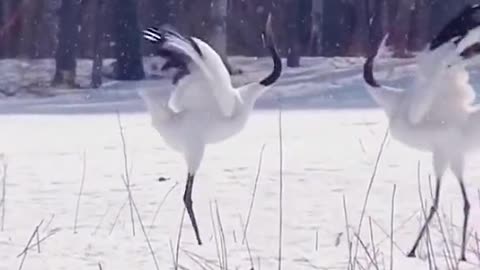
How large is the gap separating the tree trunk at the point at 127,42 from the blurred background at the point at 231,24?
0.08 ft

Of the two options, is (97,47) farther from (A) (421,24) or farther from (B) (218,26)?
(A) (421,24)

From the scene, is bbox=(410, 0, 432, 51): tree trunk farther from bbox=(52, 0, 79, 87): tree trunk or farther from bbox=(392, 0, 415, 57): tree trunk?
bbox=(52, 0, 79, 87): tree trunk

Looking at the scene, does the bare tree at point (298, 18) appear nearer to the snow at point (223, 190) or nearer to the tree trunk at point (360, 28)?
the tree trunk at point (360, 28)

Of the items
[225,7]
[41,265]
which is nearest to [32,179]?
[41,265]

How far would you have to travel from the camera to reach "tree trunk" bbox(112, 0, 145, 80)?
1827cm

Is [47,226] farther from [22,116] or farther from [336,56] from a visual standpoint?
[336,56]

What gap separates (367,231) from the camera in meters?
5.06

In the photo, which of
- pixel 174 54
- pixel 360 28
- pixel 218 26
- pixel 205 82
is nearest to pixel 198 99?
pixel 205 82

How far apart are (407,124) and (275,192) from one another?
2110 mm

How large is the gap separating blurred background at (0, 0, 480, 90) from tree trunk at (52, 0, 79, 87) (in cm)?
2

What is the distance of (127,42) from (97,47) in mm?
689

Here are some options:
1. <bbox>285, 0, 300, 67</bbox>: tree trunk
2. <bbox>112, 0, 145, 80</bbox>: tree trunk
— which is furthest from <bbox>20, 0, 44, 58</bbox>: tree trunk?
<bbox>285, 0, 300, 67</bbox>: tree trunk

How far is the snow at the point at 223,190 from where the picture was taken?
452cm

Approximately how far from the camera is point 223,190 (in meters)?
6.68
